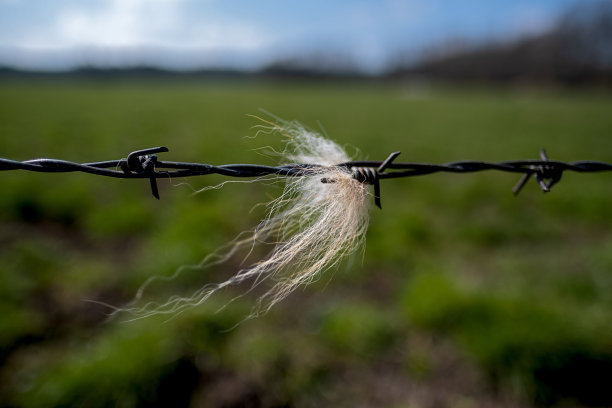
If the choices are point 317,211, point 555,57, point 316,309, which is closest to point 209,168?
point 317,211

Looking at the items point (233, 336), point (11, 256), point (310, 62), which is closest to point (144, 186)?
point (11, 256)

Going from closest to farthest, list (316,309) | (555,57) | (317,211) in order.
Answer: (317,211) < (316,309) < (555,57)

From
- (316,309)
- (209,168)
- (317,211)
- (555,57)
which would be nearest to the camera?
(209,168)

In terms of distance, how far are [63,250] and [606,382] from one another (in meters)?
5.14

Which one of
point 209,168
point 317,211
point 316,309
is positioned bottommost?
point 316,309

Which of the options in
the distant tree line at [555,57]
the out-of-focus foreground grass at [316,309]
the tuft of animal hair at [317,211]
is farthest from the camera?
the distant tree line at [555,57]

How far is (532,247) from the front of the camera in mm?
4906

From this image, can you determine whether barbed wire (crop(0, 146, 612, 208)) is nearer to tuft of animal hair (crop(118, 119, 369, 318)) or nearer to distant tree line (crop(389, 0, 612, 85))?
tuft of animal hair (crop(118, 119, 369, 318))

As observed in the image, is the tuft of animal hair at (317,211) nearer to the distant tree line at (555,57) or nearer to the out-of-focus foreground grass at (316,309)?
the out-of-focus foreground grass at (316,309)

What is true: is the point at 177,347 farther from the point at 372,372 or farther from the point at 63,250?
the point at 63,250

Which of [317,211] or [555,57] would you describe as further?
[555,57]

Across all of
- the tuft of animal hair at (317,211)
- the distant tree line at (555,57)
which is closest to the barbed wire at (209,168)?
the tuft of animal hair at (317,211)

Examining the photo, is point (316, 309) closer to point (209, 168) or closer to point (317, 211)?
point (317, 211)

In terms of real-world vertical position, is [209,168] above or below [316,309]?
above
